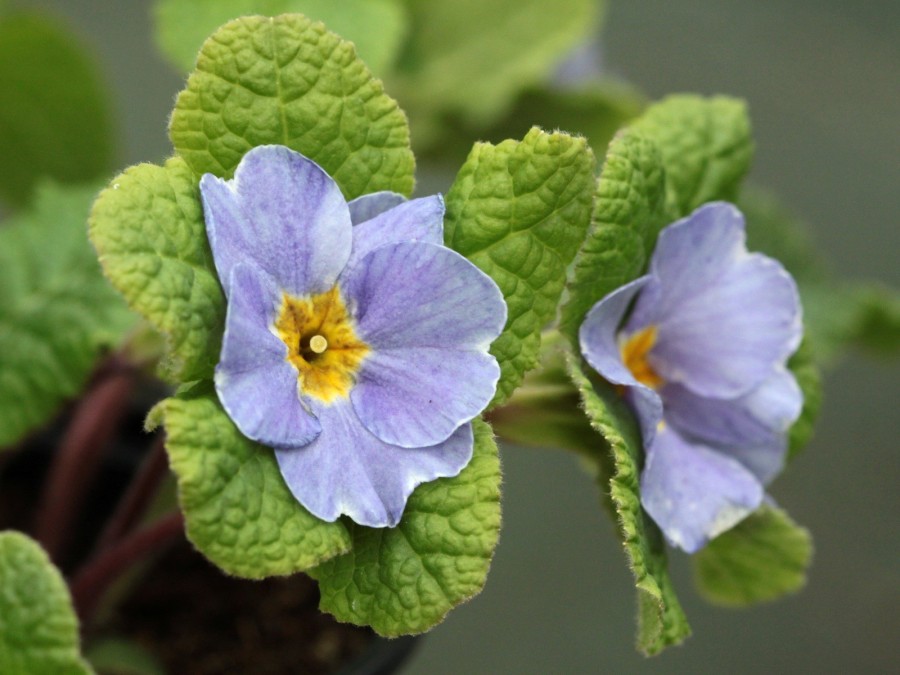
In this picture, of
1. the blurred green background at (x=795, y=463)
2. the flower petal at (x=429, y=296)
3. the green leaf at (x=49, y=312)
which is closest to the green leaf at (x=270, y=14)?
the green leaf at (x=49, y=312)

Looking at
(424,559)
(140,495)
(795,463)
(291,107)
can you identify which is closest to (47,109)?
(140,495)

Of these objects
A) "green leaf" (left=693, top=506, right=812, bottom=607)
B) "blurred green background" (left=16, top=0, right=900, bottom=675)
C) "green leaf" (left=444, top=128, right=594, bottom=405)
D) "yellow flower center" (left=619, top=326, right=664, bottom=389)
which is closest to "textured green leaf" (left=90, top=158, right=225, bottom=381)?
"green leaf" (left=444, top=128, right=594, bottom=405)

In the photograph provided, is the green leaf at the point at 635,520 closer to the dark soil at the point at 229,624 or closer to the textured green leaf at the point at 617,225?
the textured green leaf at the point at 617,225

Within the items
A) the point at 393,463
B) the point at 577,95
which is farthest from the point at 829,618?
the point at 393,463

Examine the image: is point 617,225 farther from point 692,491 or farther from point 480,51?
point 480,51

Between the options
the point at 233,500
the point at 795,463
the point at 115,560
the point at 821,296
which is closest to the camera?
the point at 233,500

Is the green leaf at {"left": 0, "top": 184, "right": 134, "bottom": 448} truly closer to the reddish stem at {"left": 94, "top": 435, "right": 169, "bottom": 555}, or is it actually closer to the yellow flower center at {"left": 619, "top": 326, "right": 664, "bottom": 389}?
the reddish stem at {"left": 94, "top": 435, "right": 169, "bottom": 555}
